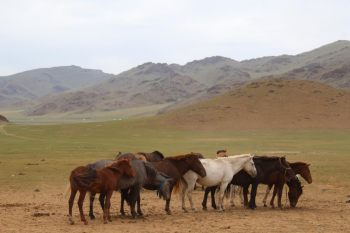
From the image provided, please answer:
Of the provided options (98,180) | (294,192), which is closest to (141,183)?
(98,180)

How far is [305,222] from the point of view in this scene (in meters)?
13.8

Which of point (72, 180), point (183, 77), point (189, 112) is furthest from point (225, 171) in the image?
point (183, 77)

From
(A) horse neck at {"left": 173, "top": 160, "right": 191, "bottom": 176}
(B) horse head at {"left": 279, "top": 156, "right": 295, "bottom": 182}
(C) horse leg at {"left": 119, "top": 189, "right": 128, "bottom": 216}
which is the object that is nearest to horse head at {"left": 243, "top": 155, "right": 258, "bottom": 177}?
(B) horse head at {"left": 279, "top": 156, "right": 295, "bottom": 182}

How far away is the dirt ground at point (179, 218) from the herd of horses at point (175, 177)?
1.36 feet

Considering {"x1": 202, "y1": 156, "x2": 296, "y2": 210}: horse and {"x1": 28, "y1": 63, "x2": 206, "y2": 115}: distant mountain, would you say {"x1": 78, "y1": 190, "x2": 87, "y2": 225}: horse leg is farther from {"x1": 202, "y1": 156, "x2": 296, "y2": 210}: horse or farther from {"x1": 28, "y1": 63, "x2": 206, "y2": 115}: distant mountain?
{"x1": 28, "y1": 63, "x2": 206, "y2": 115}: distant mountain

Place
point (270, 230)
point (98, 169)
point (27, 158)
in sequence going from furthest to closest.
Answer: point (27, 158) → point (98, 169) → point (270, 230)

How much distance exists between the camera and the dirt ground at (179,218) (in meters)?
12.8

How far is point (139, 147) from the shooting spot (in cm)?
4334

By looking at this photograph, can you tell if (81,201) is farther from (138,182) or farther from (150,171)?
(150,171)

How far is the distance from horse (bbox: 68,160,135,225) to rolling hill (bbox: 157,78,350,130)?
52269 mm

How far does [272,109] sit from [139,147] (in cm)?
3323

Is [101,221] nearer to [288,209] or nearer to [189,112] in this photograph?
[288,209]

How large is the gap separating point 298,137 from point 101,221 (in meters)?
44.4

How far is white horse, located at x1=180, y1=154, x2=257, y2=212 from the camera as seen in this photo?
15586 mm
